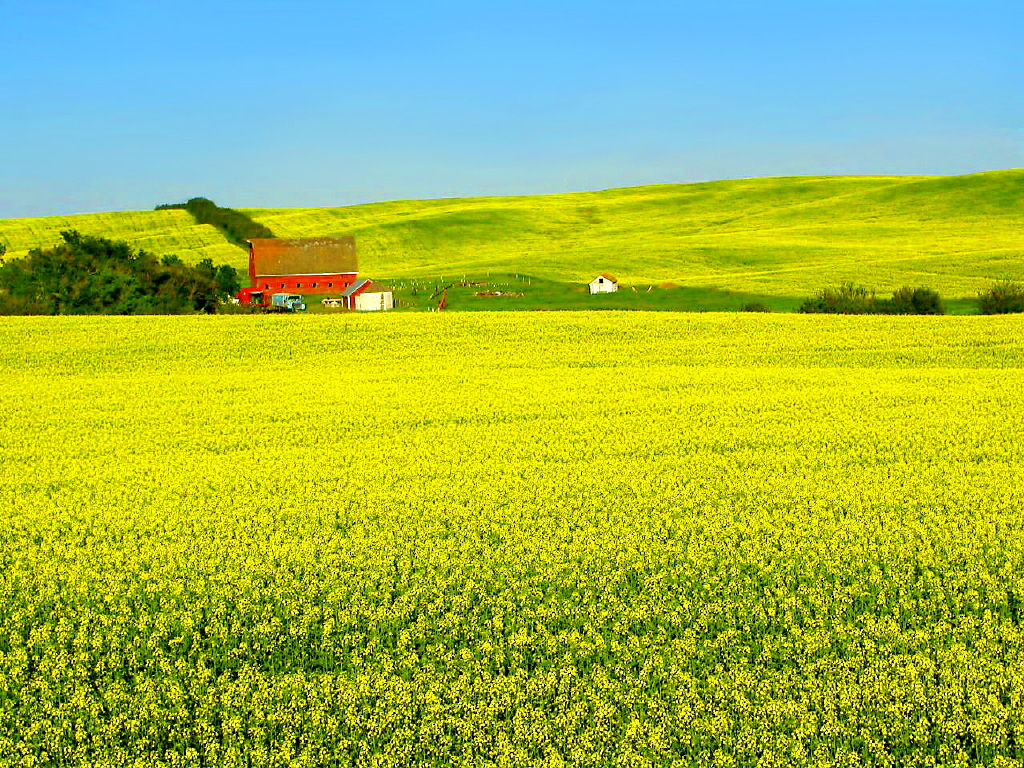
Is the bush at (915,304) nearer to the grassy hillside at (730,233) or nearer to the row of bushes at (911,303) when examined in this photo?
the row of bushes at (911,303)

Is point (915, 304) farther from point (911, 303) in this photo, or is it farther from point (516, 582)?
point (516, 582)

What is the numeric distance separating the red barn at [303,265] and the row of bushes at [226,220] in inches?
751

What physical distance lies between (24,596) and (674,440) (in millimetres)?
9896

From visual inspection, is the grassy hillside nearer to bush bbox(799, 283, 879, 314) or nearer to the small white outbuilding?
the small white outbuilding

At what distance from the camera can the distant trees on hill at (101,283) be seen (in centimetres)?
4175

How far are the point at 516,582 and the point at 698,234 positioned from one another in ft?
280

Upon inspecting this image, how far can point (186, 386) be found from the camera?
23.2m

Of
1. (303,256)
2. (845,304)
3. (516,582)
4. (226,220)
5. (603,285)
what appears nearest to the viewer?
(516,582)

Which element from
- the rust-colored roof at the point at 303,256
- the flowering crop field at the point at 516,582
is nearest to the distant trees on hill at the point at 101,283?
the rust-colored roof at the point at 303,256

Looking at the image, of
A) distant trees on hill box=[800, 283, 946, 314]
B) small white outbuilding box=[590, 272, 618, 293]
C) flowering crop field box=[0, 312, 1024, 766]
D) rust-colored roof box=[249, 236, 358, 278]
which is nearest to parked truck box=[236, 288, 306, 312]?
rust-colored roof box=[249, 236, 358, 278]

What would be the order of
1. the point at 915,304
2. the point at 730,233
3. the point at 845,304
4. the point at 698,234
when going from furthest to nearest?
the point at 698,234, the point at 730,233, the point at 915,304, the point at 845,304

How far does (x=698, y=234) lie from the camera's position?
91125 mm

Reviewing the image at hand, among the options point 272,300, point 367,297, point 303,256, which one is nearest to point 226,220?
A: point 303,256

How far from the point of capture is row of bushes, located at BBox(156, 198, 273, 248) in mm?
95875
